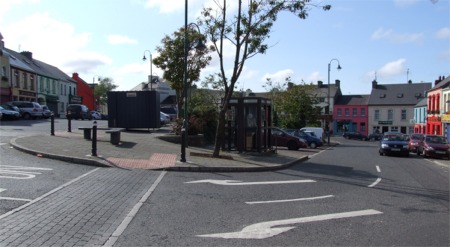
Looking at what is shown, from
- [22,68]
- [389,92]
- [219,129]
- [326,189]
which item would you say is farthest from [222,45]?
[389,92]

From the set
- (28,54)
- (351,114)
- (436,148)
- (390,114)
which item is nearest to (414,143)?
(436,148)

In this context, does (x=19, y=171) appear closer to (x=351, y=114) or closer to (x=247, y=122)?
(x=247, y=122)

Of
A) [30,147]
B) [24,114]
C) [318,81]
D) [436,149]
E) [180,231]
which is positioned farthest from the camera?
[318,81]

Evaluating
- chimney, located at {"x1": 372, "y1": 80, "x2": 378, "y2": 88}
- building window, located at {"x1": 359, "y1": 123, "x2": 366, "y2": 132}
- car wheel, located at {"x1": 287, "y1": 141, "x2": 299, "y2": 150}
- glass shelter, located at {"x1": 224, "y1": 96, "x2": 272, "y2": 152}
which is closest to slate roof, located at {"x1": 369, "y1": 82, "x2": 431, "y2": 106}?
chimney, located at {"x1": 372, "y1": 80, "x2": 378, "y2": 88}

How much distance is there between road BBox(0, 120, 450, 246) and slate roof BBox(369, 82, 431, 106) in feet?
233

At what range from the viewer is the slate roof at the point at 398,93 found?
76.7m

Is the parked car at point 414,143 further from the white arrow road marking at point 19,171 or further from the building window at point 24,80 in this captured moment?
the building window at point 24,80

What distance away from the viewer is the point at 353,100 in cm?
8344

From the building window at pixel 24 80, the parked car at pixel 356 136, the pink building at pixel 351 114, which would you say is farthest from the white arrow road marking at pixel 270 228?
the pink building at pixel 351 114

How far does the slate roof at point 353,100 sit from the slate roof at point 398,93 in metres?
1.52

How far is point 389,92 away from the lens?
264 ft

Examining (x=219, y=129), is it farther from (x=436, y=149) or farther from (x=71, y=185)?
(x=436, y=149)

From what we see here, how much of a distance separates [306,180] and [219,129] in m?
5.23

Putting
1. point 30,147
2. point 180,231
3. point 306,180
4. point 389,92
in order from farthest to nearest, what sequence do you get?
point 389,92 < point 30,147 < point 306,180 < point 180,231
